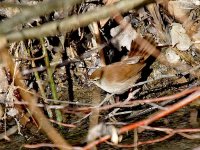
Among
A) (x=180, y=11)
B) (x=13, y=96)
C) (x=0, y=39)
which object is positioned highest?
(x=180, y=11)

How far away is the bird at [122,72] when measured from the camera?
340 centimetres

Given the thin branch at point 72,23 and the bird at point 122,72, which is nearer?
the thin branch at point 72,23

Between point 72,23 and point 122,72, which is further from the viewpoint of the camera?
point 122,72

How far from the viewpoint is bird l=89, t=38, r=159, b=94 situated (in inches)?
134

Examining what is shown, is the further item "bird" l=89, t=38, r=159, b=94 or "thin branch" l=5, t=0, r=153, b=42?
"bird" l=89, t=38, r=159, b=94

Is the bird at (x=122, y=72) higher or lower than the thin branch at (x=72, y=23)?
lower

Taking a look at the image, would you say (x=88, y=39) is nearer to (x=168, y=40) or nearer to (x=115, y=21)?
(x=115, y=21)

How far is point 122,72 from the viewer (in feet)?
11.2

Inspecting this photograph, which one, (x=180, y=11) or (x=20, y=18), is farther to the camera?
(x=180, y=11)

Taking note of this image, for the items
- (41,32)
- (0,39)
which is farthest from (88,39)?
(0,39)

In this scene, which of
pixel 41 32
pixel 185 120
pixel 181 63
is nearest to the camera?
pixel 41 32

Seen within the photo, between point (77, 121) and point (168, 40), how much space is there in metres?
0.98

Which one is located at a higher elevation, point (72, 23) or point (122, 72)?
point (72, 23)

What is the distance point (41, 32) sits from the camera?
2113 millimetres
